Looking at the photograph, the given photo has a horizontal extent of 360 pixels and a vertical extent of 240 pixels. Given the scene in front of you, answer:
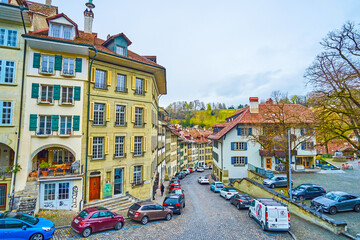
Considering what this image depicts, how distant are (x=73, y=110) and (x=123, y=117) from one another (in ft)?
15.2

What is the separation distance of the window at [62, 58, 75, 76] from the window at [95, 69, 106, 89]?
2055 millimetres

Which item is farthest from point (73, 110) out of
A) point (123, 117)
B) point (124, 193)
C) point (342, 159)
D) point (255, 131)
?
point (342, 159)

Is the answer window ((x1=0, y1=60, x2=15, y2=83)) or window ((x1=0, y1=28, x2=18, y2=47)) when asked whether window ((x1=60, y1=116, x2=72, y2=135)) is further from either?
window ((x1=0, y1=28, x2=18, y2=47))

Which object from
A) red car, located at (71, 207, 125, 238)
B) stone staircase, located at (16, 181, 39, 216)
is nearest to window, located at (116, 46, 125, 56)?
stone staircase, located at (16, 181, 39, 216)

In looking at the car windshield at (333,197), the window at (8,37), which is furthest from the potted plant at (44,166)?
the car windshield at (333,197)

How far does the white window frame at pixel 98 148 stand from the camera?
19.1 metres

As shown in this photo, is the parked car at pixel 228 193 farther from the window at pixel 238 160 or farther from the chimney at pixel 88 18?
the chimney at pixel 88 18

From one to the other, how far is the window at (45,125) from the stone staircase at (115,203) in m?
7.07

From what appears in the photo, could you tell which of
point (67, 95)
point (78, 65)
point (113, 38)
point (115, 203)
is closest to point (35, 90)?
point (67, 95)

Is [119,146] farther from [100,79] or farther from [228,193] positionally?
[228,193]

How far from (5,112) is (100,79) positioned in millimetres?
7840

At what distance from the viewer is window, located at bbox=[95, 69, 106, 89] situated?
19656 mm

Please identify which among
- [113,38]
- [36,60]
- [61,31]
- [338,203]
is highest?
[113,38]

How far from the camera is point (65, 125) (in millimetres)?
17953
